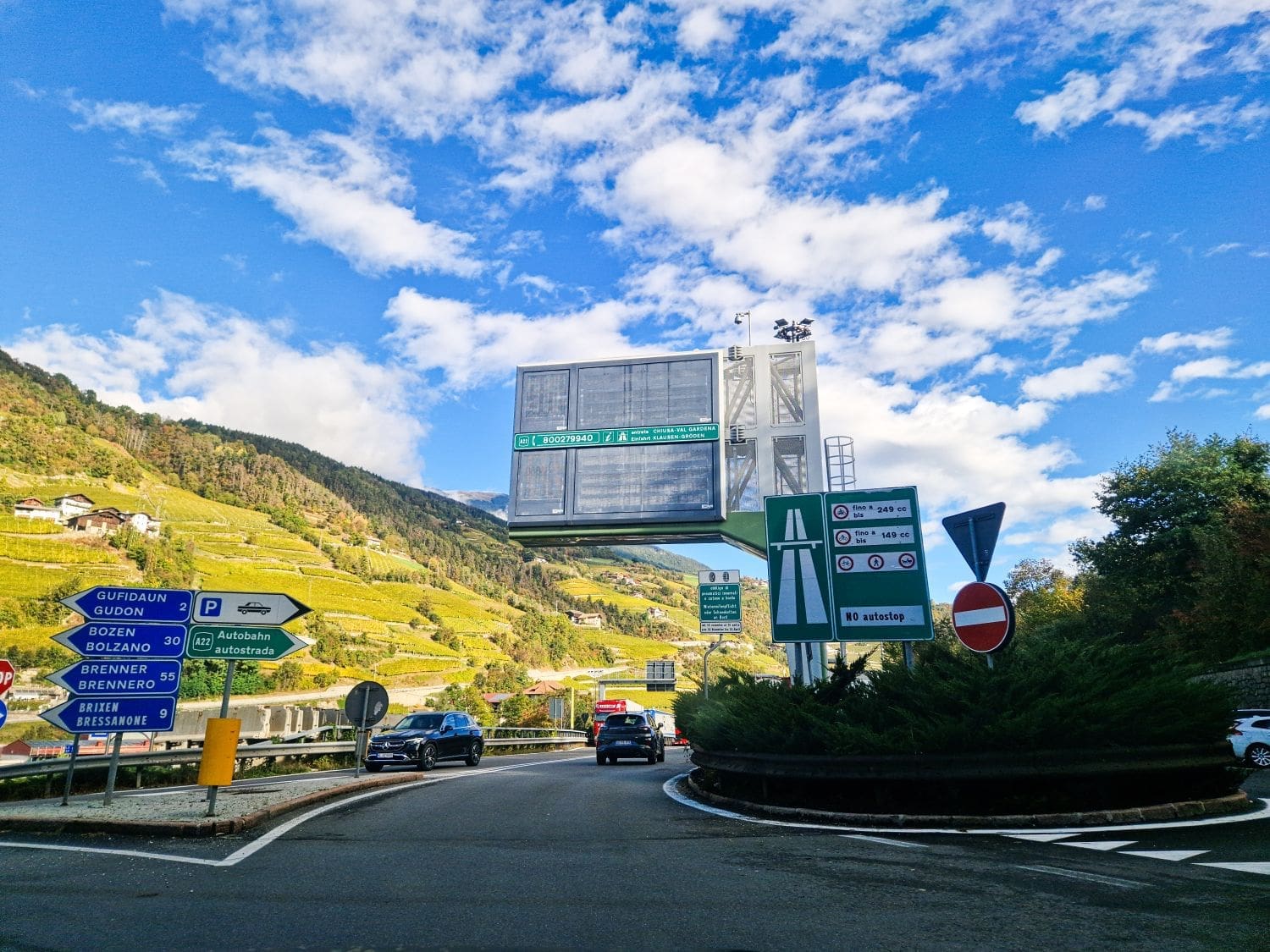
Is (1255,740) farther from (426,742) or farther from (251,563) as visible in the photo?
(251,563)

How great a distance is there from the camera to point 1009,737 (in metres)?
7.92

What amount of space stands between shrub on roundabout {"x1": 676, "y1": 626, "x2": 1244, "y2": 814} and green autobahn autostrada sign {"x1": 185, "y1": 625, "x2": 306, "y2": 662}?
649 centimetres

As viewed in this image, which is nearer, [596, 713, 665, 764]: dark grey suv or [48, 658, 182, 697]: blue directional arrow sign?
[48, 658, 182, 697]: blue directional arrow sign

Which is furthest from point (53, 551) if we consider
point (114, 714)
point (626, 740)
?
point (114, 714)

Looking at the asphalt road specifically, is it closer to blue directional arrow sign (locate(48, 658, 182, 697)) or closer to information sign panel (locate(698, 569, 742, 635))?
blue directional arrow sign (locate(48, 658, 182, 697))

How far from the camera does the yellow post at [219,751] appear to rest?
8.73m

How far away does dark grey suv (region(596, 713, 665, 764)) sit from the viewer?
24.7 metres

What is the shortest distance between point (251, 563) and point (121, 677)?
124 metres

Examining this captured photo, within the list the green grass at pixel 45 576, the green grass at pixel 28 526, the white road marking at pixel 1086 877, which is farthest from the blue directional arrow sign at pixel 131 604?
the green grass at pixel 28 526

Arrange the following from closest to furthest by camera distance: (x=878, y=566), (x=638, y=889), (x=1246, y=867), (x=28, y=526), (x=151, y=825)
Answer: (x=638, y=889) < (x=1246, y=867) < (x=151, y=825) < (x=878, y=566) < (x=28, y=526)

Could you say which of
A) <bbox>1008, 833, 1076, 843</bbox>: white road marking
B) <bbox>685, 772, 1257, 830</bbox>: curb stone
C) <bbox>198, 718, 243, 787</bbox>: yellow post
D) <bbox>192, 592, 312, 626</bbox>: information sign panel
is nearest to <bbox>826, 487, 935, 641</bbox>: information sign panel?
<bbox>685, 772, 1257, 830</bbox>: curb stone

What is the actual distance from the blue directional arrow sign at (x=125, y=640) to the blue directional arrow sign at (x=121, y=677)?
0.35ft

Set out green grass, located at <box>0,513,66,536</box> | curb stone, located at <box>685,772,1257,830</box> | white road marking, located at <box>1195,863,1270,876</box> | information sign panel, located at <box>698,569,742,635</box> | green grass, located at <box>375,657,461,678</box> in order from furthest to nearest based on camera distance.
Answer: green grass, located at <box>0,513,66,536</box> → green grass, located at <box>375,657,461,678</box> → information sign panel, located at <box>698,569,742,635</box> → curb stone, located at <box>685,772,1257,830</box> → white road marking, located at <box>1195,863,1270,876</box>

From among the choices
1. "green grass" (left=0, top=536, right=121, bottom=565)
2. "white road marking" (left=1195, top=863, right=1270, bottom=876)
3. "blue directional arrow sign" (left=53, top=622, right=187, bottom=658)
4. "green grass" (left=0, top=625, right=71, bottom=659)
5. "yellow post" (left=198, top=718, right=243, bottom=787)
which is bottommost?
"white road marking" (left=1195, top=863, right=1270, bottom=876)
